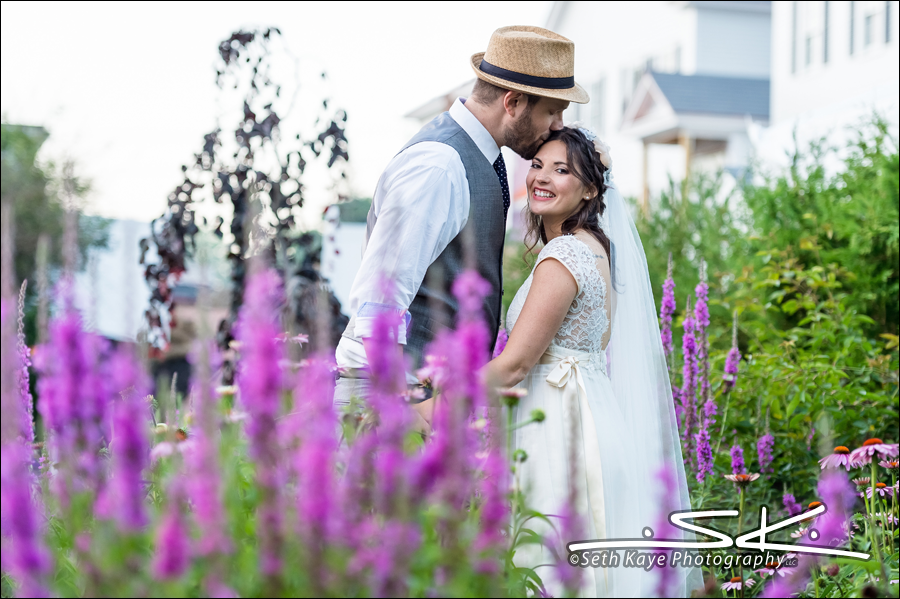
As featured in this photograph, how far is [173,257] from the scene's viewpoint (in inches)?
207

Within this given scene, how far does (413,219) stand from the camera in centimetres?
264

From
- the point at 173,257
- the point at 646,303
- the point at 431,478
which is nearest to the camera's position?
the point at 431,478

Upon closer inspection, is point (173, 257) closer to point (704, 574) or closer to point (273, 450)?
point (704, 574)

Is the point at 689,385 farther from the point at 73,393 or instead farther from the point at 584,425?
the point at 73,393

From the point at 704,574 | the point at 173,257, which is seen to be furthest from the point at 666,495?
the point at 173,257

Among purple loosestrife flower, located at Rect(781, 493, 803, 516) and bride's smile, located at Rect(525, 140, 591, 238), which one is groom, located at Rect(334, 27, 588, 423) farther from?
purple loosestrife flower, located at Rect(781, 493, 803, 516)

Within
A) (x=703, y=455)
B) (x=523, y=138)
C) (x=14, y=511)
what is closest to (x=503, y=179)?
(x=523, y=138)

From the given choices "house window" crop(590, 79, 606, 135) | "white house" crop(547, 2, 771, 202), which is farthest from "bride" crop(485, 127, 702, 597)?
"house window" crop(590, 79, 606, 135)

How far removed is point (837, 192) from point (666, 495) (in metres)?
6.06

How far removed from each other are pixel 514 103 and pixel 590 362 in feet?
3.33

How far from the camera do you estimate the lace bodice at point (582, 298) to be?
266cm

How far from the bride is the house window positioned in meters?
21.5

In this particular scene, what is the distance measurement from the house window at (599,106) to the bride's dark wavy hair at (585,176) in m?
21.4

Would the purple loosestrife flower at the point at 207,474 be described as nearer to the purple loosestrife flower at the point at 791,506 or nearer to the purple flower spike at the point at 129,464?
the purple flower spike at the point at 129,464
